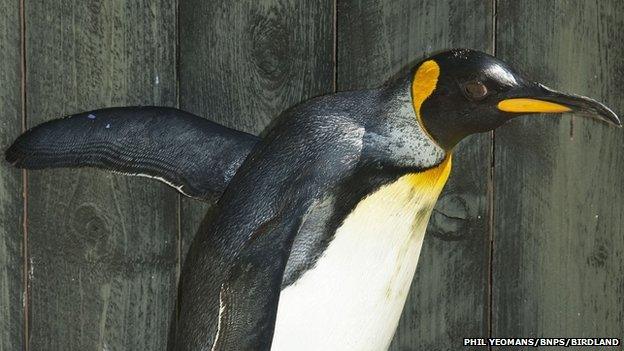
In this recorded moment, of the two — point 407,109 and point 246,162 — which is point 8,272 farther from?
point 407,109

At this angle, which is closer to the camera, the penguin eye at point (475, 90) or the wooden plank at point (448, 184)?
the penguin eye at point (475, 90)

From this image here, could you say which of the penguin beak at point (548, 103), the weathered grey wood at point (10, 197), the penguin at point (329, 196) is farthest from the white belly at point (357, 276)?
the weathered grey wood at point (10, 197)

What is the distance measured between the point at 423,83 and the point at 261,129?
0.27 metres

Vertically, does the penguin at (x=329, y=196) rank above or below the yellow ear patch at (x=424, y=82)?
below

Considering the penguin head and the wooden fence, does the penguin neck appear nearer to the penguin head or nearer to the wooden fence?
the penguin head

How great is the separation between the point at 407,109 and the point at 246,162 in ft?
→ 0.49

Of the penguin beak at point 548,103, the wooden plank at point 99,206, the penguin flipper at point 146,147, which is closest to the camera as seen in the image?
the penguin beak at point 548,103

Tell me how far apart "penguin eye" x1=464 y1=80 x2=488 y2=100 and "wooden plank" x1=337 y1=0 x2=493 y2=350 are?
0.83 ft

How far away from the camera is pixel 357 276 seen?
1.05 metres

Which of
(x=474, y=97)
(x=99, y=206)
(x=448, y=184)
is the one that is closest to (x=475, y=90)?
(x=474, y=97)

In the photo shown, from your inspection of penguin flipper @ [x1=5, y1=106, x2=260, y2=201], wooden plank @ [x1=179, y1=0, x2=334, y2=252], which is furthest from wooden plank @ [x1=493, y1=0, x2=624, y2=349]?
penguin flipper @ [x1=5, y1=106, x2=260, y2=201]

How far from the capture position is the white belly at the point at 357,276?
3.38ft

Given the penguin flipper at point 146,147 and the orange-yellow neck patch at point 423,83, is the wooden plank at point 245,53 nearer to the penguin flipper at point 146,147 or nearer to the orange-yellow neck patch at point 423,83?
the penguin flipper at point 146,147

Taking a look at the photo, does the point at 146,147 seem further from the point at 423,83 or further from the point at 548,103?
the point at 548,103
